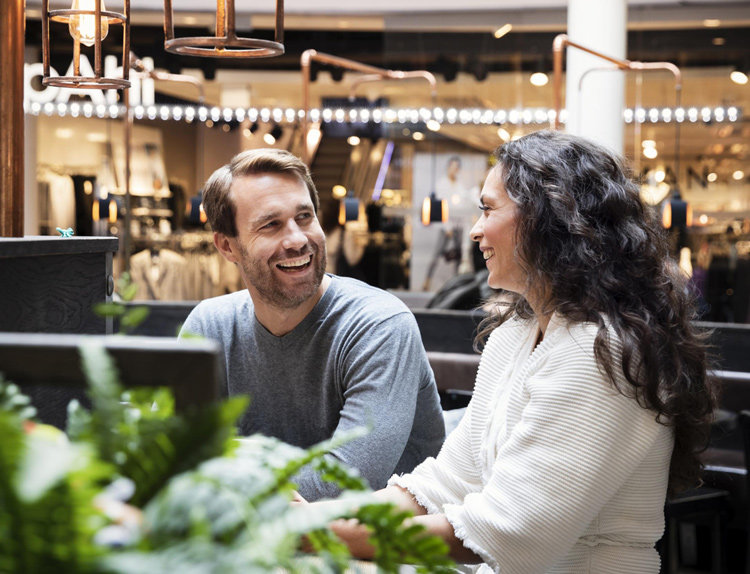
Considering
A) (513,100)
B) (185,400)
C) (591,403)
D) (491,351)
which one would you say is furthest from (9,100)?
(513,100)

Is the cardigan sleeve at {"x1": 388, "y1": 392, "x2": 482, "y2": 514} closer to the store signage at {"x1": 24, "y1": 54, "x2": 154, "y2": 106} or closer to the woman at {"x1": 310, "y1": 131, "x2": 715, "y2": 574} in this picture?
the woman at {"x1": 310, "y1": 131, "x2": 715, "y2": 574}

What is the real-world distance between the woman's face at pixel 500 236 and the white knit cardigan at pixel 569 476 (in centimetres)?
12

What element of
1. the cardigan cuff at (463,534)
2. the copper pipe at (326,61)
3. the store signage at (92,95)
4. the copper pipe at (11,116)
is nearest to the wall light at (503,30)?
the copper pipe at (326,61)

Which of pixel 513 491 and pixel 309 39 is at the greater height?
pixel 309 39

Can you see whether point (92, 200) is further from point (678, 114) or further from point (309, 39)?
point (678, 114)

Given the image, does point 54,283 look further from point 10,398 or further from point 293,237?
point 10,398

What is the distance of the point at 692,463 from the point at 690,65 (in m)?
8.64

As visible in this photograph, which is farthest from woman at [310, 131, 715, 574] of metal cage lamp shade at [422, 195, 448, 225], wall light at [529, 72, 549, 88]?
wall light at [529, 72, 549, 88]

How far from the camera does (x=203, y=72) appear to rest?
11.2m

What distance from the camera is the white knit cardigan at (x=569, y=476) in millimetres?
1384

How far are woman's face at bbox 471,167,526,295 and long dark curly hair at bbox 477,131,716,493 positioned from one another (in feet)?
0.06

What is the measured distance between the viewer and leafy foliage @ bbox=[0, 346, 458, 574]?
47cm

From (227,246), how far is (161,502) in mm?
1824

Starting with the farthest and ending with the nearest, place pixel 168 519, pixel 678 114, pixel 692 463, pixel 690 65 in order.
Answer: pixel 690 65, pixel 678 114, pixel 692 463, pixel 168 519
